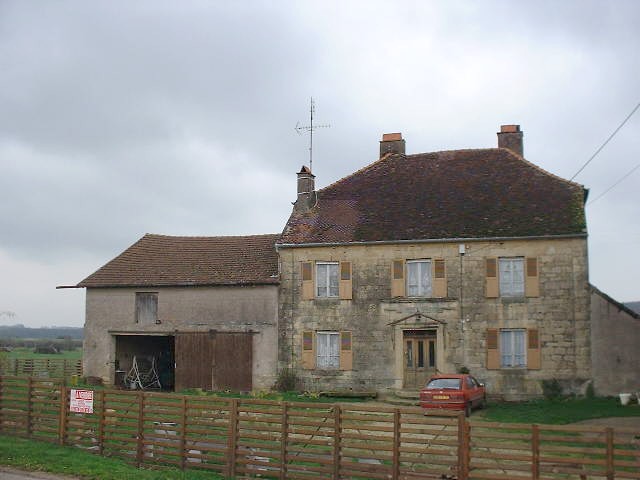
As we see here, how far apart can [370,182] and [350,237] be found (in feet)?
11.7

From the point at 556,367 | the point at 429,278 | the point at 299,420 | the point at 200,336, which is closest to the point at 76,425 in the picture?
the point at 299,420

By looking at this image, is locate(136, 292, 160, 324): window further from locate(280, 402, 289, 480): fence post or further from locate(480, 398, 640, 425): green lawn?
locate(280, 402, 289, 480): fence post

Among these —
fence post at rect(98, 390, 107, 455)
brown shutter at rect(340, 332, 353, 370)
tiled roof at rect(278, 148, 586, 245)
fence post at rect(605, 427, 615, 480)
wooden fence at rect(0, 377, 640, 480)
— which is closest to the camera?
fence post at rect(605, 427, 615, 480)

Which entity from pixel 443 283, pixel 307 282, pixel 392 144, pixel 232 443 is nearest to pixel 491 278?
pixel 443 283

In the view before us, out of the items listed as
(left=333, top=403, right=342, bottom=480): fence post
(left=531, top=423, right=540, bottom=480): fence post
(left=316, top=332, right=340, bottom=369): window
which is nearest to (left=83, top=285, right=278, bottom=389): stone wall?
(left=316, top=332, right=340, bottom=369): window

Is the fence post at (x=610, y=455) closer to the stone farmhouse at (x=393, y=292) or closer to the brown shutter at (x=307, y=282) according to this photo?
the stone farmhouse at (x=393, y=292)

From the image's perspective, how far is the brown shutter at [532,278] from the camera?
80.4 feet

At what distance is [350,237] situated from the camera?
26.4 metres

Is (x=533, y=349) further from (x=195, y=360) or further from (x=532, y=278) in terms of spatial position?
(x=195, y=360)

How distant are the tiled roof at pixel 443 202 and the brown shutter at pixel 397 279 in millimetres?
979

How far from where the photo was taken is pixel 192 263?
1163 inches

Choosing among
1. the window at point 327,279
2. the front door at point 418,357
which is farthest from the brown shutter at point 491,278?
the window at point 327,279

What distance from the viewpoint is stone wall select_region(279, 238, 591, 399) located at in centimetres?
2409

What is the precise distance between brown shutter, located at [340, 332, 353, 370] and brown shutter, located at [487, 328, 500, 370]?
5.02 metres
